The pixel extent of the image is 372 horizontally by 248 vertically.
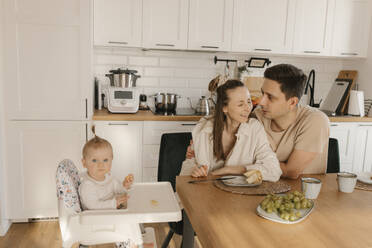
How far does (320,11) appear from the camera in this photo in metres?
3.41

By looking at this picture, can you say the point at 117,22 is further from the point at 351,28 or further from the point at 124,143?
the point at 351,28

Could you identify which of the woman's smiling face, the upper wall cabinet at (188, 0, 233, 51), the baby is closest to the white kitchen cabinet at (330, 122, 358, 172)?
the upper wall cabinet at (188, 0, 233, 51)

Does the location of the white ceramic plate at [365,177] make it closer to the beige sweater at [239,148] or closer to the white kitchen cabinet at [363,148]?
the beige sweater at [239,148]

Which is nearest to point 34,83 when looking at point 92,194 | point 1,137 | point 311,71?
point 1,137

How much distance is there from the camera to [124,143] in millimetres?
2904

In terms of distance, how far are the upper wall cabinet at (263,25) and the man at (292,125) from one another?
4.88ft

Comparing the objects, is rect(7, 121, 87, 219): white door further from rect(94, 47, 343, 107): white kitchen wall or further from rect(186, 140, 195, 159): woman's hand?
rect(186, 140, 195, 159): woman's hand

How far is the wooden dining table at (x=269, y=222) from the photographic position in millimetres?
974

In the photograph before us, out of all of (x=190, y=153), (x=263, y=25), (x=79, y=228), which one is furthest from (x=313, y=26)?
(x=79, y=228)

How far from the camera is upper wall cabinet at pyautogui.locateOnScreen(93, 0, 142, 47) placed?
297cm

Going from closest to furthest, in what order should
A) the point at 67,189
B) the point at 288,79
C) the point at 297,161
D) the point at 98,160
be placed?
the point at 67,189 → the point at 98,160 → the point at 297,161 → the point at 288,79

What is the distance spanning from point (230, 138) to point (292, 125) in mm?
356

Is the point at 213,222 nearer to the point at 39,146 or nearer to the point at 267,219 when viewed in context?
the point at 267,219

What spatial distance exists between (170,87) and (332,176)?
2144 millimetres
